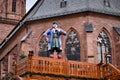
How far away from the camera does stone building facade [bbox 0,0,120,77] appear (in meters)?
28.8

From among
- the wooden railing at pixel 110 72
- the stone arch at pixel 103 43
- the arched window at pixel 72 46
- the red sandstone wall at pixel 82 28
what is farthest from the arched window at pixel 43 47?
the wooden railing at pixel 110 72

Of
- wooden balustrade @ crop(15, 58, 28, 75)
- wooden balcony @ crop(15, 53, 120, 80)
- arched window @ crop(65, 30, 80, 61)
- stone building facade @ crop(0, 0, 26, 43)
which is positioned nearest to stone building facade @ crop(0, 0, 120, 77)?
arched window @ crop(65, 30, 80, 61)

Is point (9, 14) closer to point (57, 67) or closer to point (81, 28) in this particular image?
point (81, 28)

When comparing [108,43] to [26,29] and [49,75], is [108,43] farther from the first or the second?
[49,75]

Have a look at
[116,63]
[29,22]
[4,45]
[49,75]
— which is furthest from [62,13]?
[49,75]

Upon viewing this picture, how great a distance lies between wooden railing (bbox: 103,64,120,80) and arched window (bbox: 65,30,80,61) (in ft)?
29.6

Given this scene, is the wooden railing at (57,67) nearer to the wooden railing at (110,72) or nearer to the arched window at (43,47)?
the wooden railing at (110,72)

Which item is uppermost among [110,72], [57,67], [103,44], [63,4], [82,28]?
[63,4]

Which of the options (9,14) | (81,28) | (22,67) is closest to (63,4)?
(81,28)

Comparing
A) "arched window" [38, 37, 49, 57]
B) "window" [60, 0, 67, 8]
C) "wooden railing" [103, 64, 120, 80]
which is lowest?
"wooden railing" [103, 64, 120, 80]

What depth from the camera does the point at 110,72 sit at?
19516 mm

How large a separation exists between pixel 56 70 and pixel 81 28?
10613mm

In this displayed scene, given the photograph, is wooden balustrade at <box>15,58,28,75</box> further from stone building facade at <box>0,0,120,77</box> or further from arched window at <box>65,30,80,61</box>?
arched window at <box>65,30,80,61</box>

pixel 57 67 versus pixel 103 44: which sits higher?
pixel 103 44
